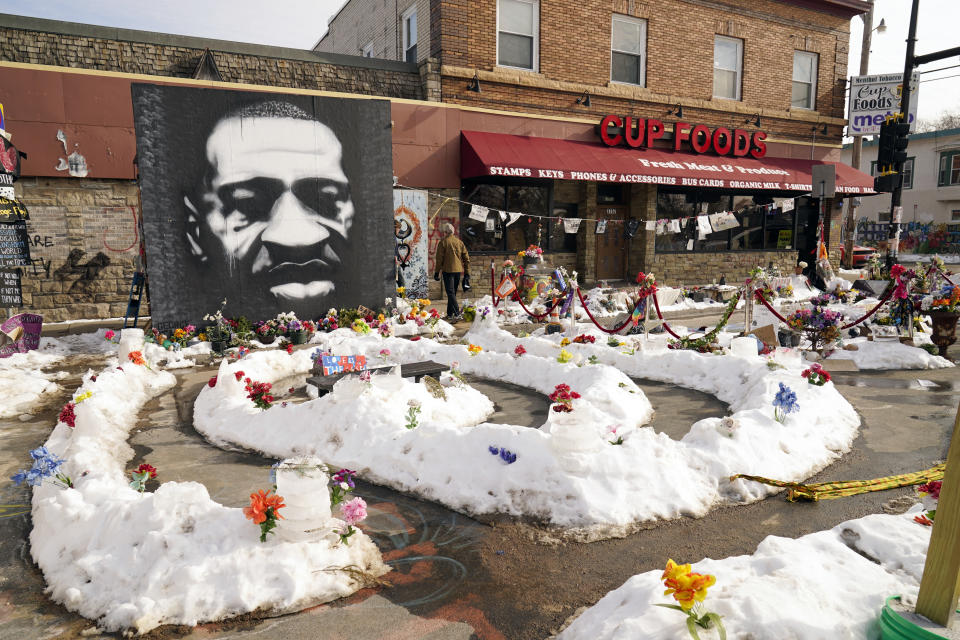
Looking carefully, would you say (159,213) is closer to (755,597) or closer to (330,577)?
(330,577)

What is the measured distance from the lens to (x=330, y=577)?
3.93m

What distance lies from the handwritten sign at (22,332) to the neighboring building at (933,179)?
44981mm

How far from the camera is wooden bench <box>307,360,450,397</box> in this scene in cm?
779

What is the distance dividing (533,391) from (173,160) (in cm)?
806

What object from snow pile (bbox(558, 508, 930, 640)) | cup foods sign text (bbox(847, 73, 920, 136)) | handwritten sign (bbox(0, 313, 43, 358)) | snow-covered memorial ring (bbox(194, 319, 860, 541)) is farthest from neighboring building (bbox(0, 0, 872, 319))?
snow pile (bbox(558, 508, 930, 640))

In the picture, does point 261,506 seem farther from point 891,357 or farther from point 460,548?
point 891,357

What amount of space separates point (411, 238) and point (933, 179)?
128ft

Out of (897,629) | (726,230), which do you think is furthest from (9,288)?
(726,230)

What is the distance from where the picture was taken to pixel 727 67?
69.2 feet

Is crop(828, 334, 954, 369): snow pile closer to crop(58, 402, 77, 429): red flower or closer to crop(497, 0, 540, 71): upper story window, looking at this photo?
crop(58, 402, 77, 429): red flower

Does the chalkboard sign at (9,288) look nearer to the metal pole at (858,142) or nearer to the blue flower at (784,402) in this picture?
the blue flower at (784,402)

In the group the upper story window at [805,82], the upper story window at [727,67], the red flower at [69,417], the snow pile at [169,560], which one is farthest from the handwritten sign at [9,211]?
the upper story window at [805,82]

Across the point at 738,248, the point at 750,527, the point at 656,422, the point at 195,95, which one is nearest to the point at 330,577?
the point at 750,527

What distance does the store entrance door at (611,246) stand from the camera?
65.4ft
